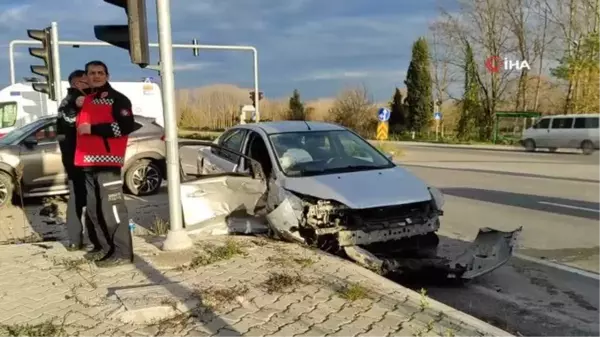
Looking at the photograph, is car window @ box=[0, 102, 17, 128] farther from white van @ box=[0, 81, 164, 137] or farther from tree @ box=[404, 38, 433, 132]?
tree @ box=[404, 38, 433, 132]

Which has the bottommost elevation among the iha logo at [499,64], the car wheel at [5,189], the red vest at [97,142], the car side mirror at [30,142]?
the car wheel at [5,189]

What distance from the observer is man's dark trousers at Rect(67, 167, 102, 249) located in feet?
20.0

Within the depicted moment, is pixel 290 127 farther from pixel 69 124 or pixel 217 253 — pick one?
pixel 69 124

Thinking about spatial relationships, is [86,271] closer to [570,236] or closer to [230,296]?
[230,296]

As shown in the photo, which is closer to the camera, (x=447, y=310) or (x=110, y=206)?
(x=447, y=310)

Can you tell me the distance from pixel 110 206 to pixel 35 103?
16140mm

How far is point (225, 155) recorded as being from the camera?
8.41m

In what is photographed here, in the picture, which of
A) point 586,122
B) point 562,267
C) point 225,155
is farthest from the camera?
point 586,122

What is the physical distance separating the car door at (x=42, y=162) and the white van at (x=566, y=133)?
2360cm

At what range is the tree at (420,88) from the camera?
4831 cm

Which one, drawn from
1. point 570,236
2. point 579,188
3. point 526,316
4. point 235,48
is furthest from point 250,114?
point 526,316

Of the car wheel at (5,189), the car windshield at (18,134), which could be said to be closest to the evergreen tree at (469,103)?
the car windshield at (18,134)

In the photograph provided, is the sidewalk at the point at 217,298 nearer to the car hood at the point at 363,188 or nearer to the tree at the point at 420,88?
the car hood at the point at 363,188

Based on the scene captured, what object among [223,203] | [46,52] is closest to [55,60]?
[46,52]
